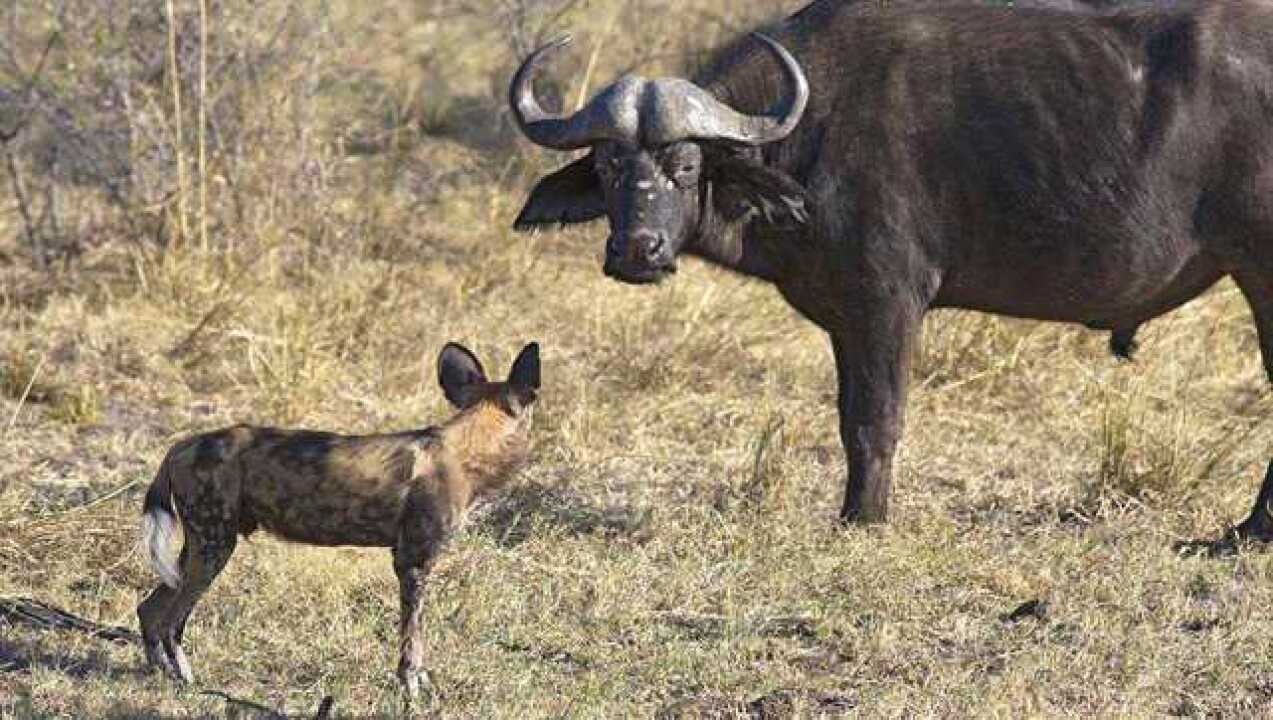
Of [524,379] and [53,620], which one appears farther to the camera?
[53,620]

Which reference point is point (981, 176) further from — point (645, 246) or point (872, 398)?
point (645, 246)

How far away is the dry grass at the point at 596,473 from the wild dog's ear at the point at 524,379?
74 cm

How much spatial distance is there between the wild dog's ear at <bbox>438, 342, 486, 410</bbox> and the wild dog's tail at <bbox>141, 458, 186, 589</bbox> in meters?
0.73

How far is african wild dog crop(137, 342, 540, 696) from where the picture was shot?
5.65 meters

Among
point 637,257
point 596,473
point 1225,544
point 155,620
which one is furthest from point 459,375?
point 1225,544

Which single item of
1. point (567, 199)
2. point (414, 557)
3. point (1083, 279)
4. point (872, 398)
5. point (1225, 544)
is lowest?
point (1225, 544)

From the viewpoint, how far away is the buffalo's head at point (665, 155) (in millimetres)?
6992

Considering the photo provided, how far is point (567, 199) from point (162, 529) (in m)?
2.21

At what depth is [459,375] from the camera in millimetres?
5918

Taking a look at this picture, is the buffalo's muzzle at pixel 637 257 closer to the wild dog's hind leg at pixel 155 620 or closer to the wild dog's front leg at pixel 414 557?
the wild dog's front leg at pixel 414 557

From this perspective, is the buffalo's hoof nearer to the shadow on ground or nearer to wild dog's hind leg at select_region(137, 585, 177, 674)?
the shadow on ground

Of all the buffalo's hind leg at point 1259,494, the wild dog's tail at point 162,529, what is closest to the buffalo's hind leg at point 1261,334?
the buffalo's hind leg at point 1259,494

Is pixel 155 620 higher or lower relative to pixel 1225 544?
higher

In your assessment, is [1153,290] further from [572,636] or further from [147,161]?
[147,161]
